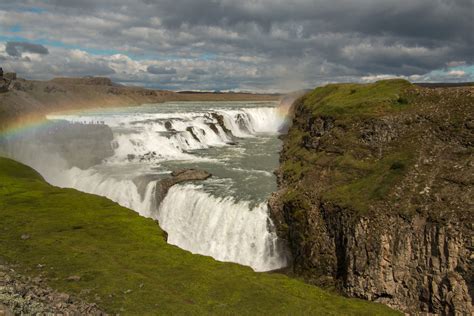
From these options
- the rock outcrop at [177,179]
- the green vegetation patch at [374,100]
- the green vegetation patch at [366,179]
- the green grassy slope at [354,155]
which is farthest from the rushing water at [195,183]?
the green vegetation patch at [374,100]

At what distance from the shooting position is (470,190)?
75.5ft

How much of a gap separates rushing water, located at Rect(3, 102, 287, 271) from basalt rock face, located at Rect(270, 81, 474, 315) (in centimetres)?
288

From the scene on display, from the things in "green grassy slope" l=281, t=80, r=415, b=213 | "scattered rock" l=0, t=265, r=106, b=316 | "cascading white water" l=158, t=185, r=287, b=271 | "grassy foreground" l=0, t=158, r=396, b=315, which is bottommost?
"cascading white water" l=158, t=185, r=287, b=271

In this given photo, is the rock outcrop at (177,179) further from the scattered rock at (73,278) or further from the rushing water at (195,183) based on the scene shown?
the scattered rock at (73,278)

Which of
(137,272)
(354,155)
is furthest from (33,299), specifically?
(354,155)

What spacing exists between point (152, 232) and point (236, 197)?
10.9 m

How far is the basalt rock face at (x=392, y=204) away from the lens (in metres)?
21.6

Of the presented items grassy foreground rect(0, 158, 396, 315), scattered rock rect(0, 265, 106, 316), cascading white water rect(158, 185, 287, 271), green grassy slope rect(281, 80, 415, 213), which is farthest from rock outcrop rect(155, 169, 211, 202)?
scattered rock rect(0, 265, 106, 316)

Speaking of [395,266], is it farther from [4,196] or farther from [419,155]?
[4,196]

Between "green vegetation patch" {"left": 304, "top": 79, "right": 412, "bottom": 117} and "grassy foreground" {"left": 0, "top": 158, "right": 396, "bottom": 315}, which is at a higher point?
"green vegetation patch" {"left": 304, "top": 79, "right": 412, "bottom": 117}

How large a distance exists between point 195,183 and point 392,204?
19.4 meters

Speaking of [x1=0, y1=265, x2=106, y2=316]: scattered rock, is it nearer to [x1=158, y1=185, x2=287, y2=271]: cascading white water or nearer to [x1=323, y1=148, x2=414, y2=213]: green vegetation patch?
[x1=158, y1=185, x2=287, y2=271]: cascading white water

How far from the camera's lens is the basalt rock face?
21.6 meters

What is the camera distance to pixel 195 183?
3800cm
